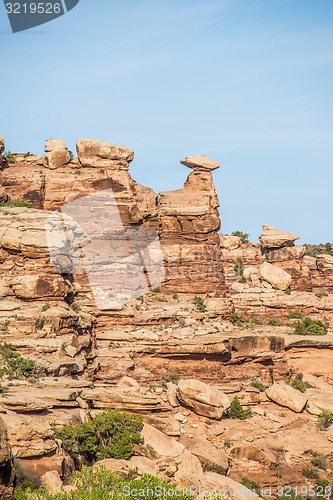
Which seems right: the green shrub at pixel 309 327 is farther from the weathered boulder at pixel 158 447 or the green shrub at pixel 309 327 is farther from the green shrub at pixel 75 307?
the weathered boulder at pixel 158 447

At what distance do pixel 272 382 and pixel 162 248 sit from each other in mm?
23907

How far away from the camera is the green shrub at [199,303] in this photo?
203 ft

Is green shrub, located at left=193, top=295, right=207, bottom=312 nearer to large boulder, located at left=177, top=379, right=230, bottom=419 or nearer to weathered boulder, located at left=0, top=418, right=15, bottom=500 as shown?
large boulder, located at left=177, top=379, right=230, bottom=419

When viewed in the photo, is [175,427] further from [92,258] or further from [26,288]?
[92,258]

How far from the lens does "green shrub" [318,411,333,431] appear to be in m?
43.6

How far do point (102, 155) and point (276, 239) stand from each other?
2934 centimetres

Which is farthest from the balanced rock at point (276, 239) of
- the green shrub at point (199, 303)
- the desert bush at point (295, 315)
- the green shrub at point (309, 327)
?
the green shrub at point (199, 303)

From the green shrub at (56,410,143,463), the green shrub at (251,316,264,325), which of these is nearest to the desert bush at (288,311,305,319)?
the green shrub at (251,316,264,325)

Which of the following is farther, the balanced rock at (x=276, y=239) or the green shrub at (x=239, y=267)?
the balanced rock at (x=276, y=239)

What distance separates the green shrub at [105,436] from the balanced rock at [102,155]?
37.6 metres

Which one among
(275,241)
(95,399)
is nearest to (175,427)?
(95,399)

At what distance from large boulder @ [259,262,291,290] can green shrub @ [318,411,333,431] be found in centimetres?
3551

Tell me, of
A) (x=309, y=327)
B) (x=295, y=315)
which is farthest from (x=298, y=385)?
(x=295, y=315)

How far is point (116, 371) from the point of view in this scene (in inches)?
1873
